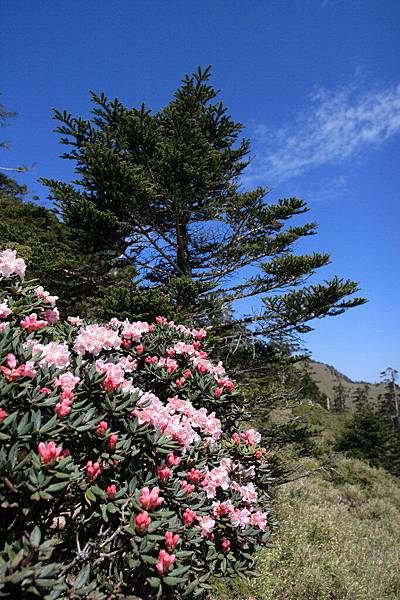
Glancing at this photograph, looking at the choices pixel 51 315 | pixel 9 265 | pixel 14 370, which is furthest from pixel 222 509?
pixel 9 265

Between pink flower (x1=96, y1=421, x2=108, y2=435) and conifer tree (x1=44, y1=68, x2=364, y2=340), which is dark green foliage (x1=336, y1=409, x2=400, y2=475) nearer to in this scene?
conifer tree (x1=44, y1=68, x2=364, y2=340)

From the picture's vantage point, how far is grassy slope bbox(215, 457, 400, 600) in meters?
4.62

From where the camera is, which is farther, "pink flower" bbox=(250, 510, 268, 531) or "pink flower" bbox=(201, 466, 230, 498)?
"pink flower" bbox=(250, 510, 268, 531)

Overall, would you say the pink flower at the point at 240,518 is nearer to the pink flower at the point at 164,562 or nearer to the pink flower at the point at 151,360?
the pink flower at the point at 164,562

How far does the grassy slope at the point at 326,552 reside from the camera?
462 centimetres

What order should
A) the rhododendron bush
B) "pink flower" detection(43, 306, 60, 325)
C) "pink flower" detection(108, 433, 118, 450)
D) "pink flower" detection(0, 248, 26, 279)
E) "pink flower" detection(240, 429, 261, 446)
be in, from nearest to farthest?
the rhododendron bush, "pink flower" detection(108, 433, 118, 450), "pink flower" detection(0, 248, 26, 279), "pink flower" detection(43, 306, 60, 325), "pink flower" detection(240, 429, 261, 446)

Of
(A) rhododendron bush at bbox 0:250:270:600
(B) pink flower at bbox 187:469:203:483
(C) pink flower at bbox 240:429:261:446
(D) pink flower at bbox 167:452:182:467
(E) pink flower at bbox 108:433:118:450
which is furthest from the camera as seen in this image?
(C) pink flower at bbox 240:429:261:446

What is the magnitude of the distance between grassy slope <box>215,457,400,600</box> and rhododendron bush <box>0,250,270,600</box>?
784 mm

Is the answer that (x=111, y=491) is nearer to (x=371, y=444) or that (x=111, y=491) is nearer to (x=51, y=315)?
(x=51, y=315)

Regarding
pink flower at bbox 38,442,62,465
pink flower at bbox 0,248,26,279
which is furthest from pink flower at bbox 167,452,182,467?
pink flower at bbox 0,248,26,279

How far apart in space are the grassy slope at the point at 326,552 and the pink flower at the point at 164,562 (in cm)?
145

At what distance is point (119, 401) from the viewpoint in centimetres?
219

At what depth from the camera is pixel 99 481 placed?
1933 millimetres

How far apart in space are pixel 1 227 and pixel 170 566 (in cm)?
1233
